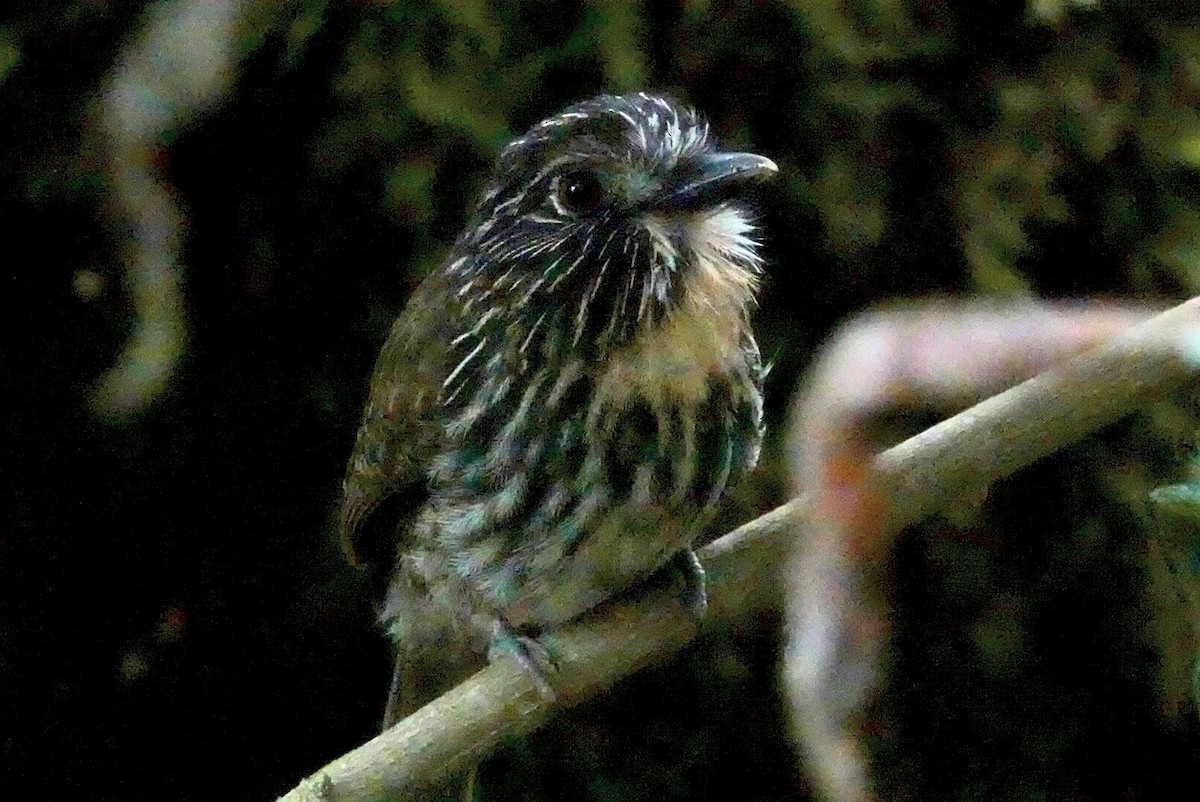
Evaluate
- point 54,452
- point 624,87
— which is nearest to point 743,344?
point 624,87

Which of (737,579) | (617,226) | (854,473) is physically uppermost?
(854,473)

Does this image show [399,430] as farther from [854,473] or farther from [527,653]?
[854,473]

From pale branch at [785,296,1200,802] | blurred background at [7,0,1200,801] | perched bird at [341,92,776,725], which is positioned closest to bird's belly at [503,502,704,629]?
perched bird at [341,92,776,725]

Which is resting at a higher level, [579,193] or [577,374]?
[579,193]

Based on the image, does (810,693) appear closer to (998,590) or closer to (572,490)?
(572,490)

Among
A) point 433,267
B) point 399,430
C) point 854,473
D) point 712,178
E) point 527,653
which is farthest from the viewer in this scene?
point 433,267

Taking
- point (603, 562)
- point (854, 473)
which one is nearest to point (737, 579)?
point (603, 562)

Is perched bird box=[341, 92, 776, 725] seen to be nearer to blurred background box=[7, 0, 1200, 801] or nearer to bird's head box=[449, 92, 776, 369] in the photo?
bird's head box=[449, 92, 776, 369]
